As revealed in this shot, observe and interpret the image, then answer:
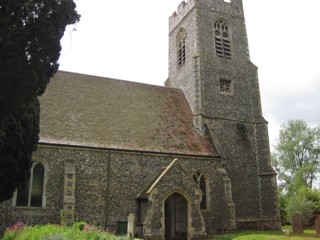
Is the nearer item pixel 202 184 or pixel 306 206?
pixel 202 184

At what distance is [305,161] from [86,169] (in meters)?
32.2

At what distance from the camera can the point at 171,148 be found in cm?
1934

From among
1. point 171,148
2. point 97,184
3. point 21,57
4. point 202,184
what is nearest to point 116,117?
point 171,148

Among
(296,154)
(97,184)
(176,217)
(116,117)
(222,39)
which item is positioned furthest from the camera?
(296,154)

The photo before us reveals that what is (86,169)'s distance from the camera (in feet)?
56.2

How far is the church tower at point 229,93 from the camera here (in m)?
20.8

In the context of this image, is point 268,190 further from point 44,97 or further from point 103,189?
point 44,97

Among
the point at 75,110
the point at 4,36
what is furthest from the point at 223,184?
the point at 4,36

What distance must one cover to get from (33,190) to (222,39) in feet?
53.4

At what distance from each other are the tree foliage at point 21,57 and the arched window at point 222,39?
50.0 ft

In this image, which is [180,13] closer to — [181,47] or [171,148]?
[181,47]

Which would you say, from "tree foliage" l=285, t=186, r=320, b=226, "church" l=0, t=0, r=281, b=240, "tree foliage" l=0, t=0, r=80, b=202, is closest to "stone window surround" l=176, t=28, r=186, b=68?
"church" l=0, t=0, r=281, b=240

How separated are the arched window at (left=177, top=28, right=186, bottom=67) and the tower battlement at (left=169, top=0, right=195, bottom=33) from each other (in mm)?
1166

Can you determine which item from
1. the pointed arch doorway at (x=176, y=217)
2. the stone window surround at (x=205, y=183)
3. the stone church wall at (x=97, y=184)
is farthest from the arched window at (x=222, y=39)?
the pointed arch doorway at (x=176, y=217)
